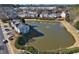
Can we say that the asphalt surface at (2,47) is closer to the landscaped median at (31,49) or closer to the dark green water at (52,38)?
the landscaped median at (31,49)

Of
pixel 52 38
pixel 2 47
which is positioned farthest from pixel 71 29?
pixel 2 47

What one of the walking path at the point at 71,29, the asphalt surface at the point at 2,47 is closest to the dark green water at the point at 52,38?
the walking path at the point at 71,29

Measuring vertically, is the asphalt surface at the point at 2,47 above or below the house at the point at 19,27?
below

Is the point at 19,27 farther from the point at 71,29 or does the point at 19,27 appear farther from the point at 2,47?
the point at 71,29

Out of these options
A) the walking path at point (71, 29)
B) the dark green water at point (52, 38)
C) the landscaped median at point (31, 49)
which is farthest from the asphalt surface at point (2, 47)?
the walking path at point (71, 29)

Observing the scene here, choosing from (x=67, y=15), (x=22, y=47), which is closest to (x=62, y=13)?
(x=67, y=15)

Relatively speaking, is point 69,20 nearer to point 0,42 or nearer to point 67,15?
point 67,15

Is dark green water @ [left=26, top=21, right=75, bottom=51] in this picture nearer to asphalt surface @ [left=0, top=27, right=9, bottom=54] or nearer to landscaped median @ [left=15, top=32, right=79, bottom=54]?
landscaped median @ [left=15, top=32, right=79, bottom=54]
